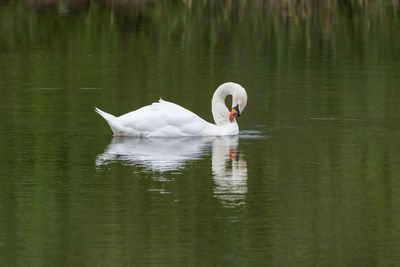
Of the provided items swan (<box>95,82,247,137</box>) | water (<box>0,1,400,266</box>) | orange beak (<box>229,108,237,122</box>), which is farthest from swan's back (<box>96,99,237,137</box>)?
orange beak (<box>229,108,237,122</box>)

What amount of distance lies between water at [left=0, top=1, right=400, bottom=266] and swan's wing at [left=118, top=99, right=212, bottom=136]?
16cm

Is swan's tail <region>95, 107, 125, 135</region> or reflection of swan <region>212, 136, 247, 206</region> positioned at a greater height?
swan's tail <region>95, 107, 125, 135</region>

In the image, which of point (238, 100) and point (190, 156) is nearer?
point (190, 156)

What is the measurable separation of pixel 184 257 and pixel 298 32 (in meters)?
20.3

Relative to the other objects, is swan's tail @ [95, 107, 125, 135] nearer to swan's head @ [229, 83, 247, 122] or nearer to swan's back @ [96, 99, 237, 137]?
swan's back @ [96, 99, 237, 137]

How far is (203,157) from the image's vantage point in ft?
42.8

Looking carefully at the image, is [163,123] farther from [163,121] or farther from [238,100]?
[238,100]

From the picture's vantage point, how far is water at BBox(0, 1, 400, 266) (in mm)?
9000

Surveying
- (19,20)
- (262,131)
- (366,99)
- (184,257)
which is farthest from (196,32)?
(184,257)

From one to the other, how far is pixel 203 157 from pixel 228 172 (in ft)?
3.19

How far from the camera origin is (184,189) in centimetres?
1106

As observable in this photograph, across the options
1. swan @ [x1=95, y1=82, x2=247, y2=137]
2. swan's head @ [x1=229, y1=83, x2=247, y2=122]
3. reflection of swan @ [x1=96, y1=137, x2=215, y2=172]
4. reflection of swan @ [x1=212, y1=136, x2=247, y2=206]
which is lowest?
reflection of swan @ [x1=212, y1=136, x2=247, y2=206]

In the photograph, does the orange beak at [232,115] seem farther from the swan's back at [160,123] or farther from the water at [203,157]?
the swan's back at [160,123]

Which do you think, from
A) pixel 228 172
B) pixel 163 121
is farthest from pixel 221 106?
pixel 228 172
